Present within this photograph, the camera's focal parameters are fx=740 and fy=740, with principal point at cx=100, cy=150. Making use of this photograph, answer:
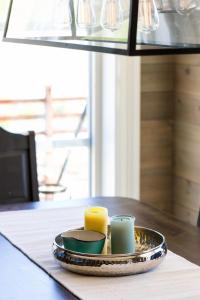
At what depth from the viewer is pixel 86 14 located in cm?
198

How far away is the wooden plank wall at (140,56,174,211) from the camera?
3.81 meters

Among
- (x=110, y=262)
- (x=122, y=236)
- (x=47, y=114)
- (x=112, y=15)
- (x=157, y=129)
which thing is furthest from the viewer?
(x=157, y=129)

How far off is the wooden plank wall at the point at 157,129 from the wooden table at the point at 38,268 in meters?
1.10

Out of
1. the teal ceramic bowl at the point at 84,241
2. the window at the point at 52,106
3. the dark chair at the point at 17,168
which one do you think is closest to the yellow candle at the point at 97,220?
the teal ceramic bowl at the point at 84,241

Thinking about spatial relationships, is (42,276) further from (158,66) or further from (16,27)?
(158,66)

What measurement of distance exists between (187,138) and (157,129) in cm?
17

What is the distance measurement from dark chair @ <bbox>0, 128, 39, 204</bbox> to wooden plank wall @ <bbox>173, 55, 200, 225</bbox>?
1.06 metres

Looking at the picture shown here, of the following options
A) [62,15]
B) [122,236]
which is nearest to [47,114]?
[62,15]

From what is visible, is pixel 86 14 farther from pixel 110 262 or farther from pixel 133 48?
pixel 110 262

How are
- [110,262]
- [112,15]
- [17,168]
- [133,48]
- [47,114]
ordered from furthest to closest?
[47,114] → [17,168] → [110,262] → [112,15] → [133,48]

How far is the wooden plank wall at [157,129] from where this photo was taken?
3811mm

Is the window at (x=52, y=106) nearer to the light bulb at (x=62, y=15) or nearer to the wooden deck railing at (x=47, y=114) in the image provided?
the wooden deck railing at (x=47, y=114)

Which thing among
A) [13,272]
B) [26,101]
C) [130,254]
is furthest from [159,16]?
[26,101]

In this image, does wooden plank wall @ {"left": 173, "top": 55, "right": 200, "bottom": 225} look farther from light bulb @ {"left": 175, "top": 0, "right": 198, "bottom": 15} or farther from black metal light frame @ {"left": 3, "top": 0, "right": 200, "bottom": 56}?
light bulb @ {"left": 175, "top": 0, "right": 198, "bottom": 15}
